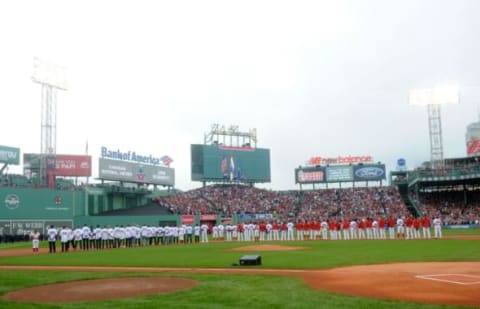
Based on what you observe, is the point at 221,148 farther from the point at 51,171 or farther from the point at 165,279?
the point at 165,279

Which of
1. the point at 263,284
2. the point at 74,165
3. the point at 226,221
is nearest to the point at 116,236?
the point at 263,284

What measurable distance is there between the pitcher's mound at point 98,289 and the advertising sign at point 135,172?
4487 centimetres

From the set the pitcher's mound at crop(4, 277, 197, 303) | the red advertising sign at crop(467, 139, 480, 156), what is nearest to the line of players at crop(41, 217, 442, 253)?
the pitcher's mound at crop(4, 277, 197, 303)

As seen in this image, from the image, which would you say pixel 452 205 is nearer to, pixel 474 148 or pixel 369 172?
pixel 474 148

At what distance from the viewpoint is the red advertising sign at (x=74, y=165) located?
6016cm

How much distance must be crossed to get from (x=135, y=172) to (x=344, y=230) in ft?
111

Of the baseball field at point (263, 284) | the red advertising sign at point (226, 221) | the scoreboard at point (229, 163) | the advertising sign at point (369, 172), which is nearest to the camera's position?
the baseball field at point (263, 284)

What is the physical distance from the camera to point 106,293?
1209cm

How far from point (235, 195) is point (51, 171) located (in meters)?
24.0

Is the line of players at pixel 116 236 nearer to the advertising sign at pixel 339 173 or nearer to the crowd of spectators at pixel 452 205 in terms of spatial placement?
the crowd of spectators at pixel 452 205

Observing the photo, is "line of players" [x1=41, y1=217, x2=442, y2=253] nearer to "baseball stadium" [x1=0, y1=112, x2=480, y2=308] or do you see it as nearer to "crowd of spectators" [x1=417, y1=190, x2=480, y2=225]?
"baseball stadium" [x1=0, y1=112, x2=480, y2=308]

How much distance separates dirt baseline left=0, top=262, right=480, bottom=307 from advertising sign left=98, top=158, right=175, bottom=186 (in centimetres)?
4226

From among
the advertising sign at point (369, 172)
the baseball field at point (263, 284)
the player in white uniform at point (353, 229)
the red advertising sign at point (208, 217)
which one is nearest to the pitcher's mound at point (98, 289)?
the baseball field at point (263, 284)

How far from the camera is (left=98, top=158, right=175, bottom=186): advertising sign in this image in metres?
58.3
